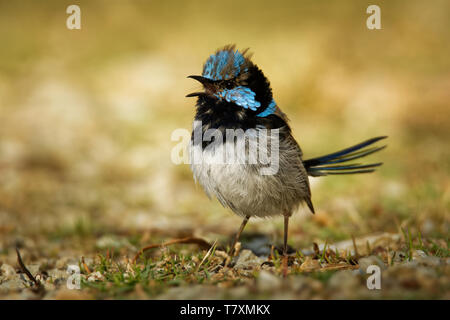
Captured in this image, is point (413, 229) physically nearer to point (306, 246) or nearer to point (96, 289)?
point (306, 246)

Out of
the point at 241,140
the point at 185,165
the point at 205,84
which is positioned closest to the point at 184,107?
the point at 185,165

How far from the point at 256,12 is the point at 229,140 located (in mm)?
10676

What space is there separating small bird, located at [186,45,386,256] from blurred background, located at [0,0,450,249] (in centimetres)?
96

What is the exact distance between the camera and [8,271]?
141 inches

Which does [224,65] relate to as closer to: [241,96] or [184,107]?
[241,96]

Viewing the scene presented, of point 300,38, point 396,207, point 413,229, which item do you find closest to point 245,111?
point 413,229

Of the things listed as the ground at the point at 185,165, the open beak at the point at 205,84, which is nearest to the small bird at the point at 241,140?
the open beak at the point at 205,84

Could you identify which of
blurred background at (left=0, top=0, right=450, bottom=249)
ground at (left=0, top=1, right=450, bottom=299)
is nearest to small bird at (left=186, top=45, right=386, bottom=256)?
ground at (left=0, top=1, right=450, bottom=299)

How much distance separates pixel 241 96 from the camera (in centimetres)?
365

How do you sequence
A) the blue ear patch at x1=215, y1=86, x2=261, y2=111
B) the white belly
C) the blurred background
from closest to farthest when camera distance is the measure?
the white belly → the blue ear patch at x1=215, y1=86, x2=261, y2=111 → the blurred background

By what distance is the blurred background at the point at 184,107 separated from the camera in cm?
550

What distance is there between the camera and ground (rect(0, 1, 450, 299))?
124 inches

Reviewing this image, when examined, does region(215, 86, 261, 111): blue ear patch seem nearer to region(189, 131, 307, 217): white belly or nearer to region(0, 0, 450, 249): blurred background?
region(189, 131, 307, 217): white belly

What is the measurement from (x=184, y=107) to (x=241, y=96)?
630 centimetres
